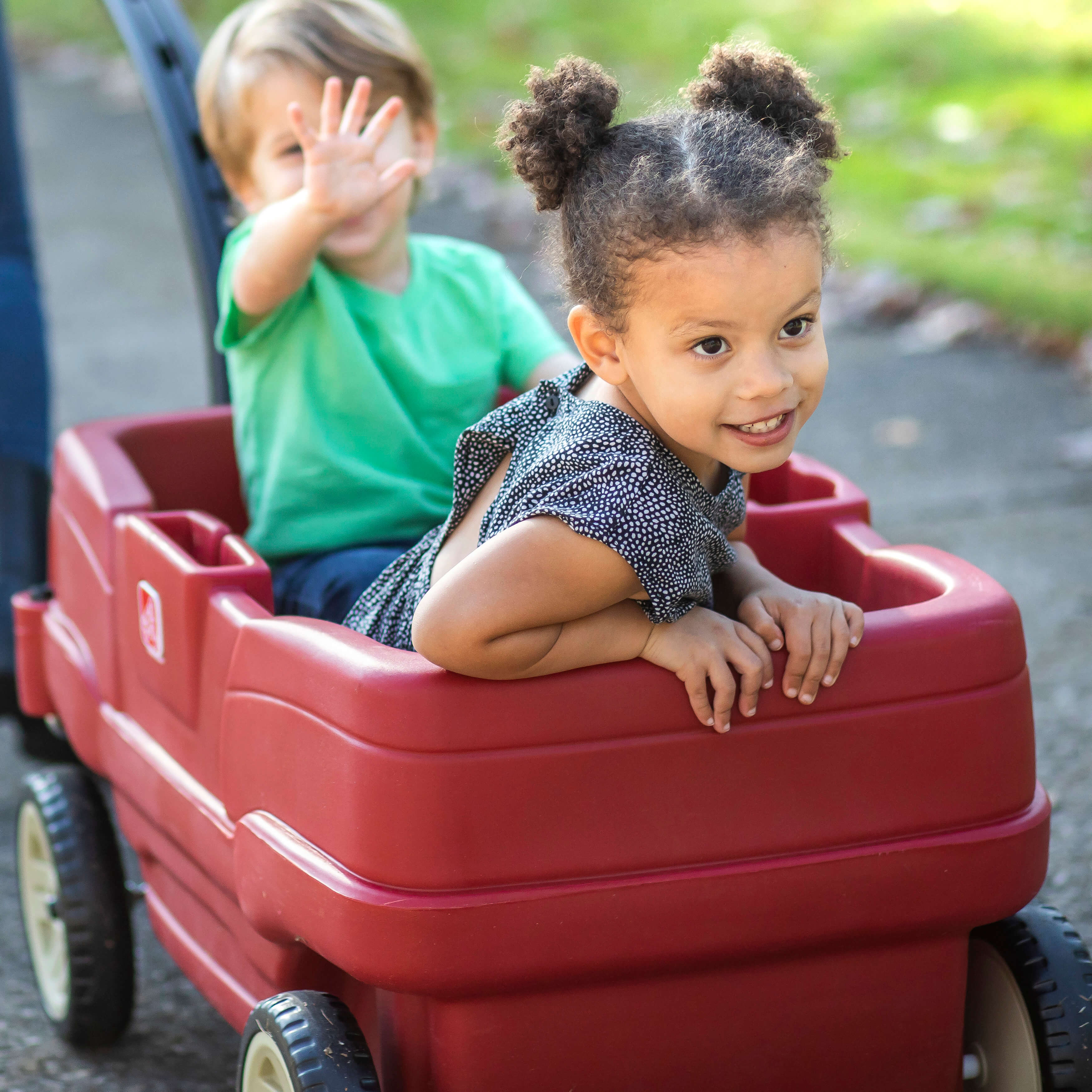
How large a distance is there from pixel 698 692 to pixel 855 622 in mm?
152

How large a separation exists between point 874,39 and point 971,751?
6.01 metres

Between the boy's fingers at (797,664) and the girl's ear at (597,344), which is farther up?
the girl's ear at (597,344)

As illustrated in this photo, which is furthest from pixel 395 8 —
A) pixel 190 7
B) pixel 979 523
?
pixel 979 523

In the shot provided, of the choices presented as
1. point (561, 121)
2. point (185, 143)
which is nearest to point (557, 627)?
point (561, 121)

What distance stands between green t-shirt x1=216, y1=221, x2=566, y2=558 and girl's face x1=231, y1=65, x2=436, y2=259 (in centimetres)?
5

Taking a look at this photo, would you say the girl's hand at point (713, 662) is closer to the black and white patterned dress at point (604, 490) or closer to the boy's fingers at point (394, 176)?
the black and white patterned dress at point (604, 490)

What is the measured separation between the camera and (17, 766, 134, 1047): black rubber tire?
1.72m

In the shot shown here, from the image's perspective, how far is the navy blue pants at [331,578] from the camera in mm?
1814

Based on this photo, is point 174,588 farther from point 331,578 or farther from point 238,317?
point 238,317

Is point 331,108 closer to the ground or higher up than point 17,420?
higher up

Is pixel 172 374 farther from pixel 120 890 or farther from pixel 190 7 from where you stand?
pixel 190 7

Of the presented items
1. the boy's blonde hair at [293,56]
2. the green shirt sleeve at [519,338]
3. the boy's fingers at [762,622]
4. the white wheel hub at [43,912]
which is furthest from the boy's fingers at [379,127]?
the white wheel hub at [43,912]

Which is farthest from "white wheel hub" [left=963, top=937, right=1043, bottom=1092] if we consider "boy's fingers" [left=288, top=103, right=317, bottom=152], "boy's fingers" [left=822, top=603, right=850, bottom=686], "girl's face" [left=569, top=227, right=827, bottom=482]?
"boy's fingers" [left=288, top=103, right=317, bottom=152]

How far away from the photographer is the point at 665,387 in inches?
49.6
